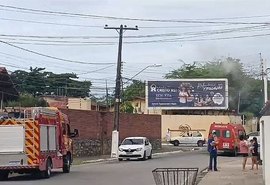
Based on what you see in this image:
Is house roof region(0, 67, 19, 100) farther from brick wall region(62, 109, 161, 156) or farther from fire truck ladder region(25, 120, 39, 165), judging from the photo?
fire truck ladder region(25, 120, 39, 165)

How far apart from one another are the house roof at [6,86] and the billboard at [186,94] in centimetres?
3680

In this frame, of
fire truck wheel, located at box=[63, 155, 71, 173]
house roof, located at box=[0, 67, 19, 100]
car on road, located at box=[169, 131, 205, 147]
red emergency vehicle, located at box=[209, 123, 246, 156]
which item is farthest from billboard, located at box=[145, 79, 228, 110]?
fire truck wheel, located at box=[63, 155, 71, 173]

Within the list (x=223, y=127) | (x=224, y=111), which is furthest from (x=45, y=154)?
(x=224, y=111)

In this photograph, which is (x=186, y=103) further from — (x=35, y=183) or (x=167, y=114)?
(x=35, y=183)

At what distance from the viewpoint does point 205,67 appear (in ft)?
371

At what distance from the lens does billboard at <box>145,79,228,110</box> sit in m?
88.2

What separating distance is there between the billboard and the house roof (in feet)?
121

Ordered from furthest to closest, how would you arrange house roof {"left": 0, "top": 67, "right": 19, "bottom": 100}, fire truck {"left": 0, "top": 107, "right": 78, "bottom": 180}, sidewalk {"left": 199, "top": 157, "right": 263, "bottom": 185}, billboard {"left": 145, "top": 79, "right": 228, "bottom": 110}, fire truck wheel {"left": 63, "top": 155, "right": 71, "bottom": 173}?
billboard {"left": 145, "top": 79, "right": 228, "bottom": 110}
house roof {"left": 0, "top": 67, "right": 19, "bottom": 100}
fire truck wheel {"left": 63, "top": 155, "right": 71, "bottom": 173}
fire truck {"left": 0, "top": 107, "right": 78, "bottom": 180}
sidewalk {"left": 199, "top": 157, "right": 263, "bottom": 185}

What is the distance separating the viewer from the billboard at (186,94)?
8825 centimetres

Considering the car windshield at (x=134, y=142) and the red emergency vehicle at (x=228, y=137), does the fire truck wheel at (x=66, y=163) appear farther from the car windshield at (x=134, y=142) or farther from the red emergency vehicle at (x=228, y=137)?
the red emergency vehicle at (x=228, y=137)

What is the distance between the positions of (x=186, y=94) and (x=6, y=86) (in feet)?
133

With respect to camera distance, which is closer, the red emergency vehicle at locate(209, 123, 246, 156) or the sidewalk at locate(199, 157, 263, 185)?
the sidewalk at locate(199, 157, 263, 185)

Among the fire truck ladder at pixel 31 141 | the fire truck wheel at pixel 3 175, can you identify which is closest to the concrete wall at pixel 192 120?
the fire truck wheel at pixel 3 175

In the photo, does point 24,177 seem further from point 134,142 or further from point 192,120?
point 192,120
